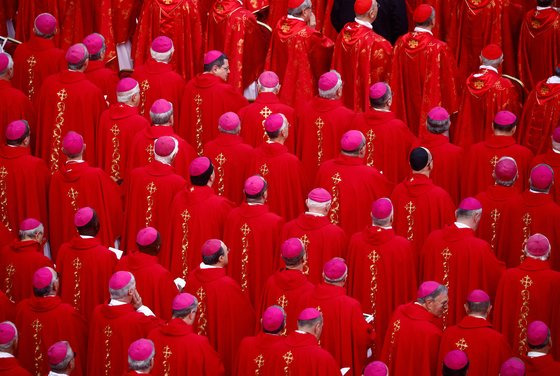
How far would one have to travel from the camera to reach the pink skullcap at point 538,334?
11.6m

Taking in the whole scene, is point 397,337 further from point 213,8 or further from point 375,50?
point 213,8

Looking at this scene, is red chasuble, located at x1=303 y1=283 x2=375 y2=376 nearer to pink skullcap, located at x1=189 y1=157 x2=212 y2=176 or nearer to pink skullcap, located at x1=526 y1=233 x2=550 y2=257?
pink skullcap, located at x1=526 y1=233 x2=550 y2=257

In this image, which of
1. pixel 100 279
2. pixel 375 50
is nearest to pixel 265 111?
pixel 375 50

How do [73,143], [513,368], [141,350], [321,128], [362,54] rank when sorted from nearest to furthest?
1. [513,368]
2. [141,350]
3. [73,143]
4. [321,128]
5. [362,54]

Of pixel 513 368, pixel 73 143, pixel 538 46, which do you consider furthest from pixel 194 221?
pixel 538 46

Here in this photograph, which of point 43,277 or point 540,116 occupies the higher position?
point 540,116

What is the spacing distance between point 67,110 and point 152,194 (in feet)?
4.74

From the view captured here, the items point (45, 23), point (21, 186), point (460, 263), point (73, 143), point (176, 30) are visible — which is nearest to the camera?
point (460, 263)

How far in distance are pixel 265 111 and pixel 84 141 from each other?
5.29 feet

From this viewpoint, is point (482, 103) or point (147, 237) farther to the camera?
point (482, 103)

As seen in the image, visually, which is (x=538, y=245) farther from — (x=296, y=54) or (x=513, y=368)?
(x=296, y=54)

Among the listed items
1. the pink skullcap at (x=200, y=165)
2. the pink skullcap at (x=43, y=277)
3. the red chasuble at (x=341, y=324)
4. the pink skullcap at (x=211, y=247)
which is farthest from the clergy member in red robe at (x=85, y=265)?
the red chasuble at (x=341, y=324)

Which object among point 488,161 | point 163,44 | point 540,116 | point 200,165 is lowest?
point 488,161

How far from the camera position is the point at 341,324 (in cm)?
1222
